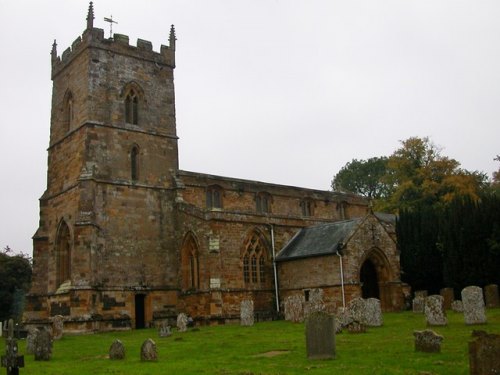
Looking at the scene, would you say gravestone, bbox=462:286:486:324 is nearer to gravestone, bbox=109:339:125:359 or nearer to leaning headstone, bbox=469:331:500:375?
leaning headstone, bbox=469:331:500:375

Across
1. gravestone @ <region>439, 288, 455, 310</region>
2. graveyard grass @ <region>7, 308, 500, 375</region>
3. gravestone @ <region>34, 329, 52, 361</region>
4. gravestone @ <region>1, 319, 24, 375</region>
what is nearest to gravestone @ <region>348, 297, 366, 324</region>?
graveyard grass @ <region>7, 308, 500, 375</region>

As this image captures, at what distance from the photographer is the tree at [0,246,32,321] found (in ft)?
153

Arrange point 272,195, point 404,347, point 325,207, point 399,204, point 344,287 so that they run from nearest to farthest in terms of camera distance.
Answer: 1. point 404,347
2. point 344,287
3. point 272,195
4. point 325,207
5. point 399,204

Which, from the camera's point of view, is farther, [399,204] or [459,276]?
[399,204]

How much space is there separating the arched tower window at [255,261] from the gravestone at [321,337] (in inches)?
747

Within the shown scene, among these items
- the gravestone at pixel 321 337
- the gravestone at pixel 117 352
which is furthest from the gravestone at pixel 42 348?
the gravestone at pixel 321 337

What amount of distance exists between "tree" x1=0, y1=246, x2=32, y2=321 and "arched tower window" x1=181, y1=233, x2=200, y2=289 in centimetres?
2021

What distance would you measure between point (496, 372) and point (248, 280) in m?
23.7

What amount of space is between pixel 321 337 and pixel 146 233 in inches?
801

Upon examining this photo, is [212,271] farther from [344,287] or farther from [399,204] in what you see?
[399,204]

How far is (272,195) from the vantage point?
38469 mm

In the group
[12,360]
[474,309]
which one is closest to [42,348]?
[12,360]

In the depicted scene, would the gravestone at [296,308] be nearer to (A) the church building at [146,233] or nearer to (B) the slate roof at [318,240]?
(A) the church building at [146,233]

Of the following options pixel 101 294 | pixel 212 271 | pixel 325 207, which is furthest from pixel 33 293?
pixel 325 207
